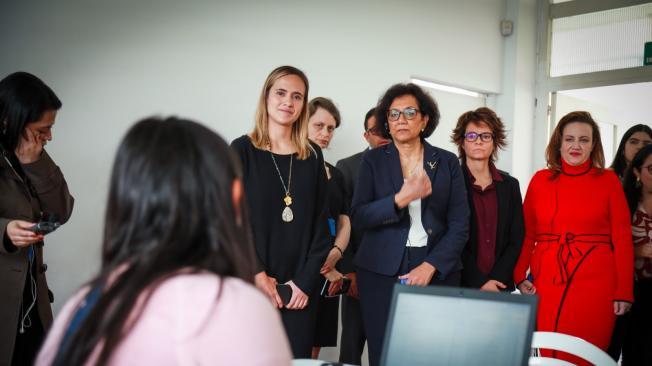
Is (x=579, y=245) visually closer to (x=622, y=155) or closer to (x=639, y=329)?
(x=639, y=329)

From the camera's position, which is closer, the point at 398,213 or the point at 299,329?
the point at 299,329

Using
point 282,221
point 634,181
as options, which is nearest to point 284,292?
point 282,221

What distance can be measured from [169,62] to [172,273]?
2.95 m

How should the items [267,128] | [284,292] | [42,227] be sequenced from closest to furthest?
[42,227] < [284,292] < [267,128]

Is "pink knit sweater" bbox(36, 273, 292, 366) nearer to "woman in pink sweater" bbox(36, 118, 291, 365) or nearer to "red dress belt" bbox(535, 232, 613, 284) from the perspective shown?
"woman in pink sweater" bbox(36, 118, 291, 365)

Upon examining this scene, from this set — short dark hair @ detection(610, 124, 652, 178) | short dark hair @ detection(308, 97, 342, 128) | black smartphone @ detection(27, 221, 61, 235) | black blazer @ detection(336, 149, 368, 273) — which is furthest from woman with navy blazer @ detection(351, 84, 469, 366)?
short dark hair @ detection(610, 124, 652, 178)

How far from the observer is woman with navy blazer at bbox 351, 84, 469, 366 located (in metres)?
2.57

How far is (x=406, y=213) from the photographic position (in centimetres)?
264

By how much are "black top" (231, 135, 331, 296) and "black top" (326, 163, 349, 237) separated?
515 mm

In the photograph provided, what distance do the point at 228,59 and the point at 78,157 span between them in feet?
3.84

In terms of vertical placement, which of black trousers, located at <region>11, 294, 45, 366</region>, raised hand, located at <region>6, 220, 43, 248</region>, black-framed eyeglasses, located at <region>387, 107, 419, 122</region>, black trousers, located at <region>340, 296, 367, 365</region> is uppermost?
black-framed eyeglasses, located at <region>387, 107, 419, 122</region>

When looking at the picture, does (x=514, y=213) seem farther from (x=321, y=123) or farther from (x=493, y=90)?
(x=493, y=90)

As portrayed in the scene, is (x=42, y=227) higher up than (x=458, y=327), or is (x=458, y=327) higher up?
(x=42, y=227)

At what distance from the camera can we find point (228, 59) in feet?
12.7
